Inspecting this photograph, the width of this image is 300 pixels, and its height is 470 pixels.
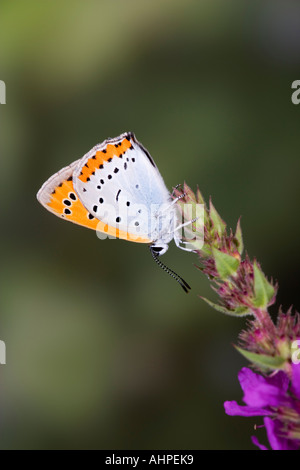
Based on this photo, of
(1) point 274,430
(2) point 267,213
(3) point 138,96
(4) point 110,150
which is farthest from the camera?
(3) point 138,96

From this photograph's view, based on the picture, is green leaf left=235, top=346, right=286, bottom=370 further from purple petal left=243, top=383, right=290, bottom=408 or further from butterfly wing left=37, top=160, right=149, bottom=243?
butterfly wing left=37, top=160, right=149, bottom=243

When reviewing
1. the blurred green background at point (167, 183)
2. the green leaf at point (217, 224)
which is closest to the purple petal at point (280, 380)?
the green leaf at point (217, 224)

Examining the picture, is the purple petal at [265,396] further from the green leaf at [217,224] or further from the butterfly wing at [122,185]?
the butterfly wing at [122,185]

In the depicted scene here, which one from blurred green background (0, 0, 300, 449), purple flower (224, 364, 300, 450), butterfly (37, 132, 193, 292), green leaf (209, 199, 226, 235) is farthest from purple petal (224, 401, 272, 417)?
blurred green background (0, 0, 300, 449)

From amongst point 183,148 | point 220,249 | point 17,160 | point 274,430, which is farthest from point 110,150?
point 17,160

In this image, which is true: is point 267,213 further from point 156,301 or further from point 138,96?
point 138,96
